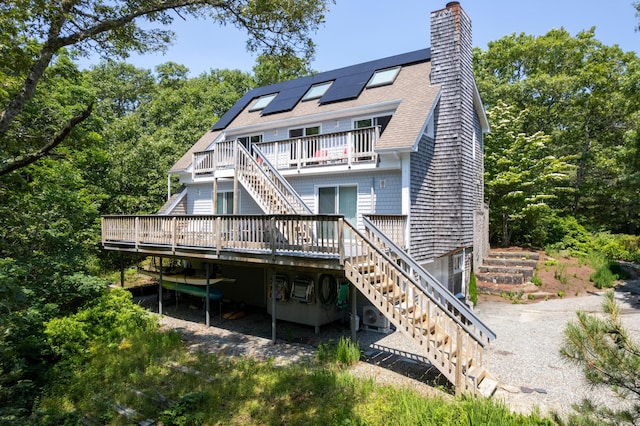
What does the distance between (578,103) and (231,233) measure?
26.4 metres

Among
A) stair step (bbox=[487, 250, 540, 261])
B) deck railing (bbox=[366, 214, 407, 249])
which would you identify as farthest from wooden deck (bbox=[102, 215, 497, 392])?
stair step (bbox=[487, 250, 540, 261])

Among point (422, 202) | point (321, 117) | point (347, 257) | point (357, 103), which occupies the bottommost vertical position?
point (347, 257)

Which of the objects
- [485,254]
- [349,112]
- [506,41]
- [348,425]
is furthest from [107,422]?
[506,41]

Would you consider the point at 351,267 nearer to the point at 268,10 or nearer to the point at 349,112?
the point at 268,10

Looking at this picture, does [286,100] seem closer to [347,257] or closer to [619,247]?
[347,257]

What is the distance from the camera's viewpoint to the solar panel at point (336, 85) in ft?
46.9

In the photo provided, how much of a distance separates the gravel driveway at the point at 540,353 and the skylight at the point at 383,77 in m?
9.38

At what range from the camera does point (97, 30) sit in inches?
265

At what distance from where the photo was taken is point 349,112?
13.0m

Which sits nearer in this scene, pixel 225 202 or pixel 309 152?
pixel 309 152

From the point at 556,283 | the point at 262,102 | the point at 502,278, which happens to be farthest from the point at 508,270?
the point at 262,102

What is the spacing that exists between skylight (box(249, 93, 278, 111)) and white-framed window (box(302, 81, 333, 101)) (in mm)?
2433

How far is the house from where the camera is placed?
920 centimetres

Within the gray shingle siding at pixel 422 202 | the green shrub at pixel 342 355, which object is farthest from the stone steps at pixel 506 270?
the green shrub at pixel 342 355
